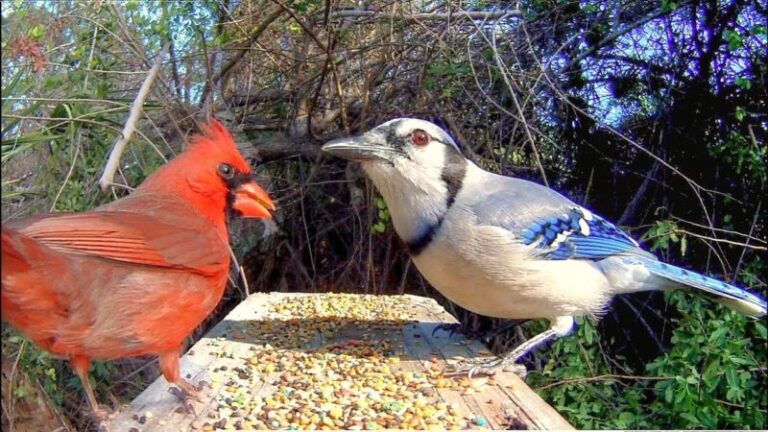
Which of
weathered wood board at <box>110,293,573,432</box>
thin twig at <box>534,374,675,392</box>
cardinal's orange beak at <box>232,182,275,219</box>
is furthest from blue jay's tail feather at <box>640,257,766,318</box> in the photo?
cardinal's orange beak at <box>232,182,275,219</box>

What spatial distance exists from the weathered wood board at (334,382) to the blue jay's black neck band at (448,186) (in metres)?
0.33

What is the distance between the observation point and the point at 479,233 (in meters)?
1.89

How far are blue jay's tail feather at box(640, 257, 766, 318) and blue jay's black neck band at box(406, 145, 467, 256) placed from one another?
722 mm

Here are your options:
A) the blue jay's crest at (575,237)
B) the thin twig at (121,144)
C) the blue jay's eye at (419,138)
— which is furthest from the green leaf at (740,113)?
the thin twig at (121,144)

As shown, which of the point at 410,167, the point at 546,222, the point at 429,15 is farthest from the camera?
the point at 429,15

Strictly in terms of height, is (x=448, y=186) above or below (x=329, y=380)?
above

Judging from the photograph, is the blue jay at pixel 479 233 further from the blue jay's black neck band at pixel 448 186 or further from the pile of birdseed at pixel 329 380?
the pile of birdseed at pixel 329 380

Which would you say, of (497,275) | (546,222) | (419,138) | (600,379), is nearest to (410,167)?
(419,138)

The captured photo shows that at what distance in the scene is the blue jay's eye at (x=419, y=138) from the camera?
185 centimetres

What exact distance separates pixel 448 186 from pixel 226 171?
3.13 ft

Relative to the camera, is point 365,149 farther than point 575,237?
No

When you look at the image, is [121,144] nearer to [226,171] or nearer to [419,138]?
[226,171]

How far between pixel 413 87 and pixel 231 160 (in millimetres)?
2294

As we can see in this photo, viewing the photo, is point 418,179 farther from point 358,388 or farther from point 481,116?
point 481,116
